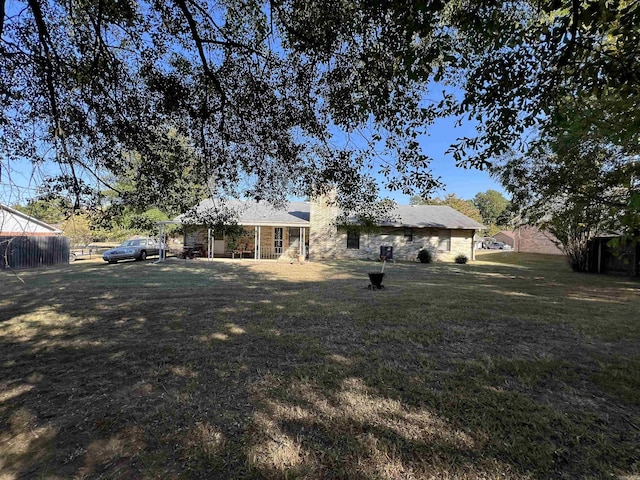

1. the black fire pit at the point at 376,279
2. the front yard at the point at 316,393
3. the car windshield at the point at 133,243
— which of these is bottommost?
the front yard at the point at 316,393

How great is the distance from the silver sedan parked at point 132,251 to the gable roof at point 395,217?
4269 mm

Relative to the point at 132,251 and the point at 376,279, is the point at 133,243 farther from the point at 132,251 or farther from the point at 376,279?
the point at 376,279

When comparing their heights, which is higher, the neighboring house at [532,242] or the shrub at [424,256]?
the neighboring house at [532,242]

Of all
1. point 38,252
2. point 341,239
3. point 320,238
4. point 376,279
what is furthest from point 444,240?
point 38,252

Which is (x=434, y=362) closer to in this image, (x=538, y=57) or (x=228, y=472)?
(x=228, y=472)

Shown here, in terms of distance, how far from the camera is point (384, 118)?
507 cm

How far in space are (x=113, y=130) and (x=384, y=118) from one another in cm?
458

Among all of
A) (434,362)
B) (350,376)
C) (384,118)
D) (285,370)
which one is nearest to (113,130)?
A: (384,118)

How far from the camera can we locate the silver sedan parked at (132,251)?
61.1 feet

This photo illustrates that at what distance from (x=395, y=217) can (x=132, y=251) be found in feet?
52.6

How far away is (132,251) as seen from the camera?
19.5m

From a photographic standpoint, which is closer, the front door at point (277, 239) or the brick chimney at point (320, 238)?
the brick chimney at point (320, 238)

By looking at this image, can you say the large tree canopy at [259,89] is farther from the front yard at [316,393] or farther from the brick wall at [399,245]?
the brick wall at [399,245]

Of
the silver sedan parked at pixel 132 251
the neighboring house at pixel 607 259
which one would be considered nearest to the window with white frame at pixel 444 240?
the neighboring house at pixel 607 259
